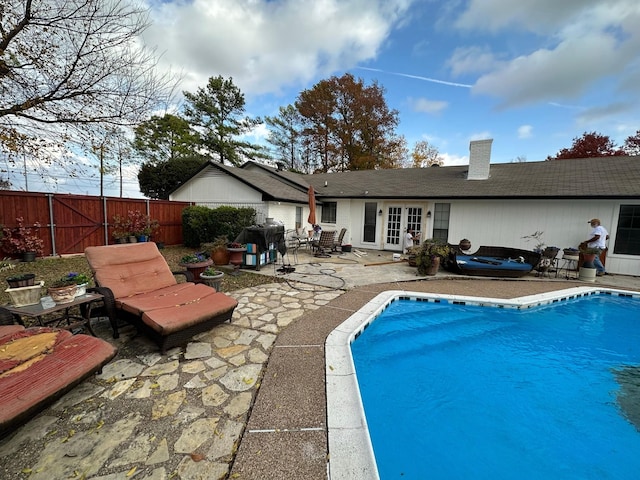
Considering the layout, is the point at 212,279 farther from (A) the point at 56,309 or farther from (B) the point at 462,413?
(B) the point at 462,413

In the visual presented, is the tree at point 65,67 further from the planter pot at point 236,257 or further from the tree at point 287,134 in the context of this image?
the tree at point 287,134

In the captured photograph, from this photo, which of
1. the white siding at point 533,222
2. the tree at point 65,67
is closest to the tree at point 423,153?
the white siding at point 533,222

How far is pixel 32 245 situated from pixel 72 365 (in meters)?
8.65

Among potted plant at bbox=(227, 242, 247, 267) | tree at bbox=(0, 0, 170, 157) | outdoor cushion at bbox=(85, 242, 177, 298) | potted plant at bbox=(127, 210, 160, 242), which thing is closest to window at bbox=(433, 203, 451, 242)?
potted plant at bbox=(227, 242, 247, 267)

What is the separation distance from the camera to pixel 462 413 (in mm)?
2805

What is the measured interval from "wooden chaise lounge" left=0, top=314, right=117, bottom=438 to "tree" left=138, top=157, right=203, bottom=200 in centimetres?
1929

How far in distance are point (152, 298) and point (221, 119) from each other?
2306 centimetres

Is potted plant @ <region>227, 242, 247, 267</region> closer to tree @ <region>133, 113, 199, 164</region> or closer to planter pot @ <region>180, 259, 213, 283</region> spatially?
planter pot @ <region>180, 259, 213, 283</region>

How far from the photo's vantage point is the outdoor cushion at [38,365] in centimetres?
169

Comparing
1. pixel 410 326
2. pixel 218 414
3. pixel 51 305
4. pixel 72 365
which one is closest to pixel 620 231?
pixel 410 326

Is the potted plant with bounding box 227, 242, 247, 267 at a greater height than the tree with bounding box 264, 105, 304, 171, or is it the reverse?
the tree with bounding box 264, 105, 304, 171

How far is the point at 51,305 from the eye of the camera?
9.45 ft

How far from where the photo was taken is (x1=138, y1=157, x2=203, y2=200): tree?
64.3 ft

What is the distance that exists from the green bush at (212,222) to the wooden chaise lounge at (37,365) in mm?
7299
